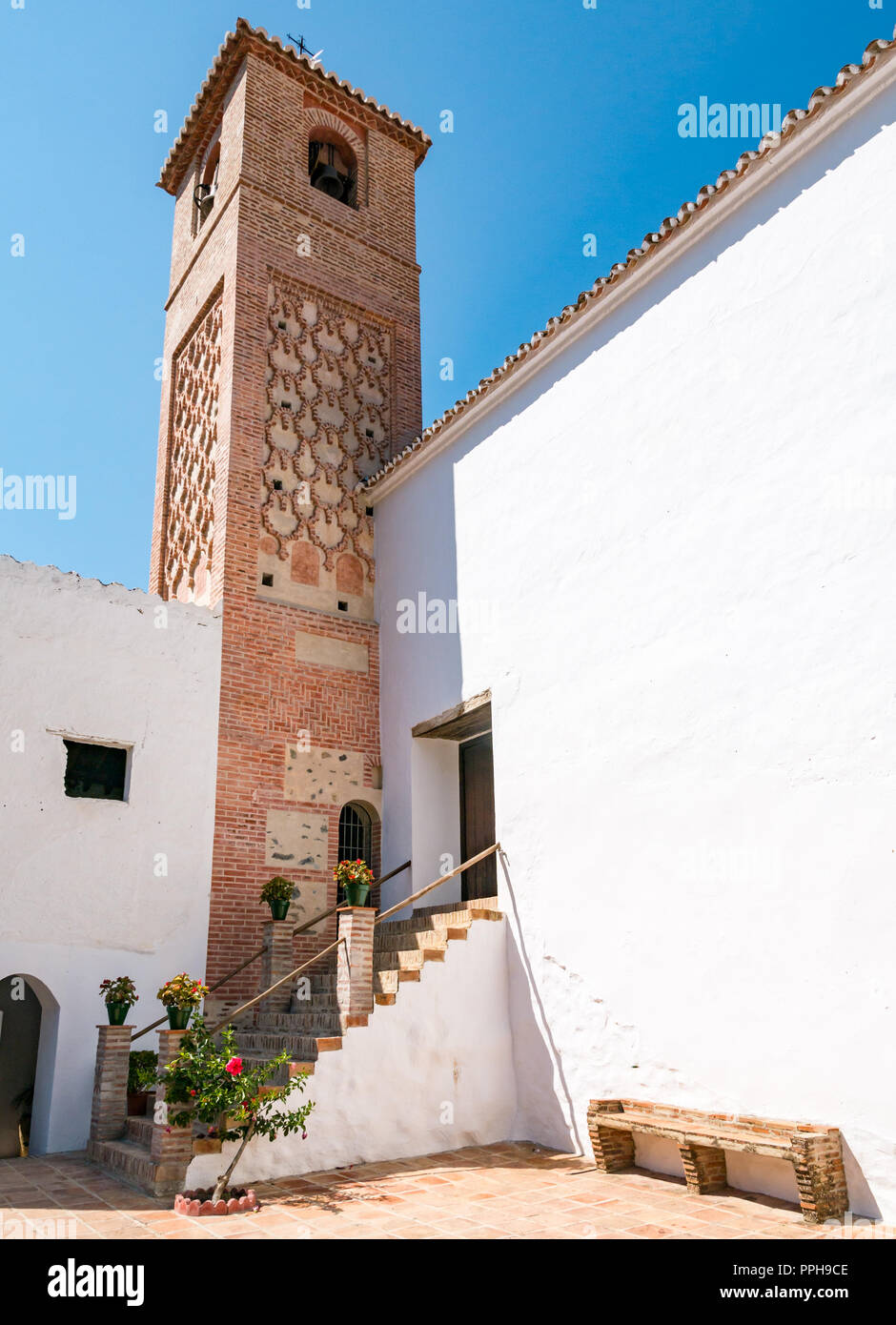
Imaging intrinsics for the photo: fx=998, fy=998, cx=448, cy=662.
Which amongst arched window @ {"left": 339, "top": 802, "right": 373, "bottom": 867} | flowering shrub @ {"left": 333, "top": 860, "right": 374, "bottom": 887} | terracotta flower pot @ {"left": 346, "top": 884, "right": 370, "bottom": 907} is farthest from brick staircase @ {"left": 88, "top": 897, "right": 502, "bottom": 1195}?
arched window @ {"left": 339, "top": 802, "right": 373, "bottom": 867}

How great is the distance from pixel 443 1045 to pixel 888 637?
4417mm

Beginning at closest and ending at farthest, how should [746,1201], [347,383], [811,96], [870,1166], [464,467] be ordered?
[870,1166] → [746,1201] → [811,96] → [464,467] → [347,383]

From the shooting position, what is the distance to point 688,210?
283 inches

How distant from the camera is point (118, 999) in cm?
764

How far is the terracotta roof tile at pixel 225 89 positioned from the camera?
11703 millimetres

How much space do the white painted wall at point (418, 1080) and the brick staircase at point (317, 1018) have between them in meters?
0.09

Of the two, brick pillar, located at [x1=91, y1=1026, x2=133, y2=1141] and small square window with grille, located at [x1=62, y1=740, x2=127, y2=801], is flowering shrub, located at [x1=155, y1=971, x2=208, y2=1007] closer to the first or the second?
brick pillar, located at [x1=91, y1=1026, x2=133, y2=1141]

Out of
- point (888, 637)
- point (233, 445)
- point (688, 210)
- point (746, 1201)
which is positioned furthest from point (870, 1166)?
point (233, 445)

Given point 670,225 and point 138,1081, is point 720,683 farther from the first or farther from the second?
point 138,1081

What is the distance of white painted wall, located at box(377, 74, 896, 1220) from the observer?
557cm

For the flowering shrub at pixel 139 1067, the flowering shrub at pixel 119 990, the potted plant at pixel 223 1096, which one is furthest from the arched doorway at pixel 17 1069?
the potted plant at pixel 223 1096

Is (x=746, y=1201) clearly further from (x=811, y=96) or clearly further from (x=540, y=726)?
(x=811, y=96)

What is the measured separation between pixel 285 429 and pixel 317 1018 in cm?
628

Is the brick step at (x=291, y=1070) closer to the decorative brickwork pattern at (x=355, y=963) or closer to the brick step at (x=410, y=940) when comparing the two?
the decorative brickwork pattern at (x=355, y=963)
